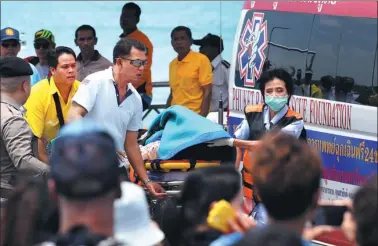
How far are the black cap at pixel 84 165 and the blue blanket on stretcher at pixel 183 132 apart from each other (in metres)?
4.55

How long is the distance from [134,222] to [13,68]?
8.80 feet

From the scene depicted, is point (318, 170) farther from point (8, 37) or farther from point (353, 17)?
point (8, 37)

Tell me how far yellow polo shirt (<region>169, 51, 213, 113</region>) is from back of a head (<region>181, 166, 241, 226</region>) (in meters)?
7.64

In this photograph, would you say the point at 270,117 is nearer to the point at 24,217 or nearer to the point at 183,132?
the point at 183,132

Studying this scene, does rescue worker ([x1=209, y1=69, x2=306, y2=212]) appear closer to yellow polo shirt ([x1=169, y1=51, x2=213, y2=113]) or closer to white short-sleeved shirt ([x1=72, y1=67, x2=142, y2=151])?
white short-sleeved shirt ([x1=72, y1=67, x2=142, y2=151])

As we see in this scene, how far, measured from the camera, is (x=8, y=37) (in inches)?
448

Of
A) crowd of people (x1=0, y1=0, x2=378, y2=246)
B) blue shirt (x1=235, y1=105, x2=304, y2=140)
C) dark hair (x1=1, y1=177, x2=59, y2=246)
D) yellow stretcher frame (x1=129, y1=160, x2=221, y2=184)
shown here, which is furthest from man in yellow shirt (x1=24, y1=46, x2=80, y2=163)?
dark hair (x1=1, y1=177, x2=59, y2=246)

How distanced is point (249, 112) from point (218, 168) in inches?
142

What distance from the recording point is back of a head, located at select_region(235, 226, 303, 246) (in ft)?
9.09

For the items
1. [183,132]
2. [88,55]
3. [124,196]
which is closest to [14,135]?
[183,132]

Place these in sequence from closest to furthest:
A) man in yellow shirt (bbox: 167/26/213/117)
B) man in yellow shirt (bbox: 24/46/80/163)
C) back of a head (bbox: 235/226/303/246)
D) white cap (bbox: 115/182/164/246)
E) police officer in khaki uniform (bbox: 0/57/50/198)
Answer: back of a head (bbox: 235/226/303/246) < white cap (bbox: 115/182/164/246) < police officer in khaki uniform (bbox: 0/57/50/198) < man in yellow shirt (bbox: 24/46/80/163) < man in yellow shirt (bbox: 167/26/213/117)

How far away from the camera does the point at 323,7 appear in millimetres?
8133

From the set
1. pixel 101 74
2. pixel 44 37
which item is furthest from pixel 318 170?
pixel 44 37

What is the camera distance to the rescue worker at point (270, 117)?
722cm
